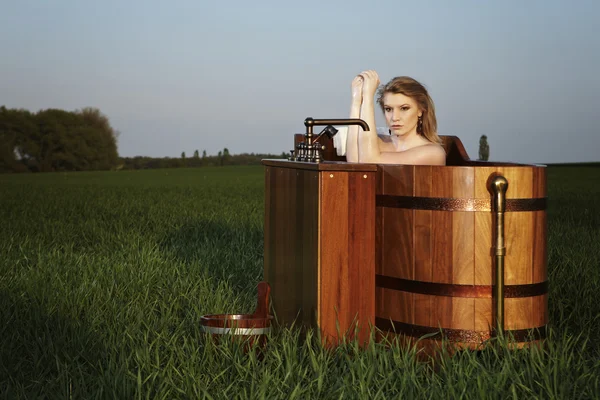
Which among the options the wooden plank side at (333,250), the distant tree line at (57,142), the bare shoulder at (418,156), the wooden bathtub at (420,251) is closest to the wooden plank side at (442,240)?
the wooden bathtub at (420,251)

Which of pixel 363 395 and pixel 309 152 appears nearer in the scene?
pixel 363 395

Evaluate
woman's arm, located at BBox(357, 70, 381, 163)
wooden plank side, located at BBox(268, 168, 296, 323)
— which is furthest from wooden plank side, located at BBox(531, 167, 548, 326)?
wooden plank side, located at BBox(268, 168, 296, 323)

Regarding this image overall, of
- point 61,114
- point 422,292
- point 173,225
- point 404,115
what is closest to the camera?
point 422,292

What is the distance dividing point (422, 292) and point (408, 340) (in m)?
0.29

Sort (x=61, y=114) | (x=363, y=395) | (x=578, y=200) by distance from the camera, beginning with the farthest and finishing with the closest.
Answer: (x=61, y=114) → (x=578, y=200) → (x=363, y=395)

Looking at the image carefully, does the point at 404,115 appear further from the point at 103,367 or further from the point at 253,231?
the point at 253,231

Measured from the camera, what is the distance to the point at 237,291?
19.8 ft

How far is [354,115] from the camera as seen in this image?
4.99 meters

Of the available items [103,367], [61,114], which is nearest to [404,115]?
[103,367]

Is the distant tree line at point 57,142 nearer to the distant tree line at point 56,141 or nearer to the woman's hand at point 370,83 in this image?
the distant tree line at point 56,141

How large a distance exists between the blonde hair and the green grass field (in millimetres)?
1492

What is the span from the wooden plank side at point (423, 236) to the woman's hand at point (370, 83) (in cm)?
92

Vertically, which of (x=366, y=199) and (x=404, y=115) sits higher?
(x=404, y=115)

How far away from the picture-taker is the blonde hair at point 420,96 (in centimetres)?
491
